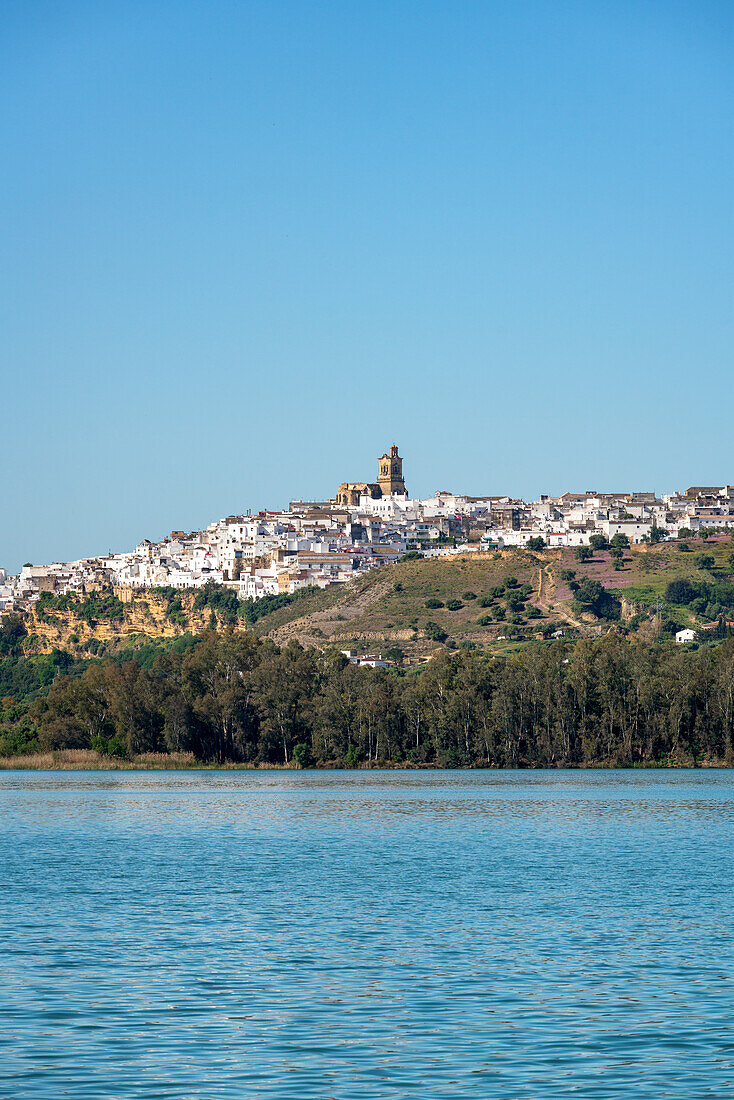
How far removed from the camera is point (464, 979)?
70.4 ft

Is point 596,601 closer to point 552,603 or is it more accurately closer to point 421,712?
point 552,603

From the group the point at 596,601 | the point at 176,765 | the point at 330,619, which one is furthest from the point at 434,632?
the point at 176,765

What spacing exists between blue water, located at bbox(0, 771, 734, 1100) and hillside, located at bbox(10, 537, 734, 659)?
97443 millimetres

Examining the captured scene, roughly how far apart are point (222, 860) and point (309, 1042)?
21.2 metres

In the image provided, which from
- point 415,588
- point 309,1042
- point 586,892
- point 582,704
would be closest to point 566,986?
point 309,1042

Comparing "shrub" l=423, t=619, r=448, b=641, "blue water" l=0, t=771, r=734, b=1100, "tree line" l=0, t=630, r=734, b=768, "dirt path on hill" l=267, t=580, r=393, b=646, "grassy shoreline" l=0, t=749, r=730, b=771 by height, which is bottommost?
"blue water" l=0, t=771, r=734, b=1100

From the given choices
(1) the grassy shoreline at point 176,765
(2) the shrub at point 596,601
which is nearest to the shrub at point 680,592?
(2) the shrub at point 596,601

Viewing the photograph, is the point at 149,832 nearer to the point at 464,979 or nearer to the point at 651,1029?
the point at 464,979

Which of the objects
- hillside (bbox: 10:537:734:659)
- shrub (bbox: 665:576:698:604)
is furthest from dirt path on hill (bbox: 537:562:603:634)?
shrub (bbox: 665:576:698:604)

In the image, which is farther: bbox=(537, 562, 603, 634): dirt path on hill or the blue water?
bbox=(537, 562, 603, 634): dirt path on hill

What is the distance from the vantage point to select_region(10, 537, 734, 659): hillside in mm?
150375

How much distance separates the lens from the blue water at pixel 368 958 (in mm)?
16172

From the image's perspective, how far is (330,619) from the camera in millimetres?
165750

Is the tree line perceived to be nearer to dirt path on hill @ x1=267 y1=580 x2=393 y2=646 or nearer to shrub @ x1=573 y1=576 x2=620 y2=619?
shrub @ x1=573 y1=576 x2=620 y2=619
